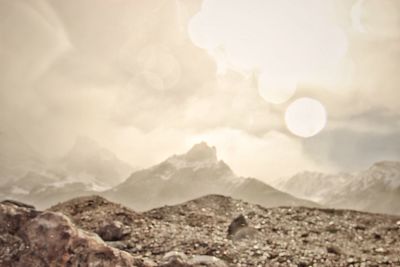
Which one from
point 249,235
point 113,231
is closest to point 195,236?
point 249,235

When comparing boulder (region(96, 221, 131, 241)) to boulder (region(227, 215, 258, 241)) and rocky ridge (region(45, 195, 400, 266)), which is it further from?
boulder (region(227, 215, 258, 241))

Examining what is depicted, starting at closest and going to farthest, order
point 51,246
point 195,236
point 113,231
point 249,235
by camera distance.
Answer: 1. point 51,246
2. point 195,236
3. point 113,231
4. point 249,235

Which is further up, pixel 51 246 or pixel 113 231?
pixel 113 231

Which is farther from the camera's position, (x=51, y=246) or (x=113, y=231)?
(x=113, y=231)

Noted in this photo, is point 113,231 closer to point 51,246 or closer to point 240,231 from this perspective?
point 51,246

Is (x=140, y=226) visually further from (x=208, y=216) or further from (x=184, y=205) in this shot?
(x=184, y=205)

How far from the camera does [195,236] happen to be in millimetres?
26016

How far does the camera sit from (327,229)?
30.7 m

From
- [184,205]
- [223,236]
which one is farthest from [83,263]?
[184,205]

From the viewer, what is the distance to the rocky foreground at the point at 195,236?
18.1 m

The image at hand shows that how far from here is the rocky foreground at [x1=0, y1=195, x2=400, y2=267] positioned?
59.3 feet

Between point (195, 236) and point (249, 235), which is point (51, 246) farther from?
point (249, 235)

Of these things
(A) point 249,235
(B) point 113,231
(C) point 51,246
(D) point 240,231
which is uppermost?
(D) point 240,231

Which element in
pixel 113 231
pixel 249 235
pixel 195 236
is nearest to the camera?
pixel 195 236
